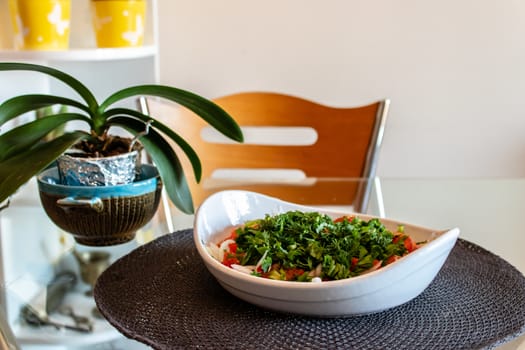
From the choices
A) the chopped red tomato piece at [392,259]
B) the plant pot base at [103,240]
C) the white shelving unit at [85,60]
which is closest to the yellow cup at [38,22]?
the white shelving unit at [85,60]

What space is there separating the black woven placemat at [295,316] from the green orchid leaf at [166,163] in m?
0.17

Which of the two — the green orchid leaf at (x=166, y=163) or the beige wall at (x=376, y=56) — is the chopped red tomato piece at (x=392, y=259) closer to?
the green orchid leaf at (x=166, y=163)

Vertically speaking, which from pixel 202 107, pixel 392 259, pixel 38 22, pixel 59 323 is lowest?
pixel 59 323

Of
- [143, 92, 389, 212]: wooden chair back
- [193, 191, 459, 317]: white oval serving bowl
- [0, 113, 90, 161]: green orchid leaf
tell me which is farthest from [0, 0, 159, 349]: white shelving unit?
[193, 191, 459, 317]: white oval serving bowl

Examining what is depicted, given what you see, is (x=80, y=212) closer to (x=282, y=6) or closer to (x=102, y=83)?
(x=102, y=83)

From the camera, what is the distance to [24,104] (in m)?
0.79

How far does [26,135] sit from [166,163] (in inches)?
7.6

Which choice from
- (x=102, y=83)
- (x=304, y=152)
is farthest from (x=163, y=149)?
(x=102, y=83)

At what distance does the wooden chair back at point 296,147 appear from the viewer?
1.20 m

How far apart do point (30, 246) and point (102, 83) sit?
668 millimetres

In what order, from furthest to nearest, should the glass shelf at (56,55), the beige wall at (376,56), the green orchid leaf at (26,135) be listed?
the beige wall at (376,56) → the glass shelf at (56,55) → the green orchid leaf at (26,135)

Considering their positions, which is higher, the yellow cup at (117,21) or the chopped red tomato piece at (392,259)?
the yellow cup at (117,21)

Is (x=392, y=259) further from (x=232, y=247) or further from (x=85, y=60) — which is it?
(x=85, y=60)

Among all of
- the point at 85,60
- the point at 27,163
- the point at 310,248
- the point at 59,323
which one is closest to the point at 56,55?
the point at 85,60
